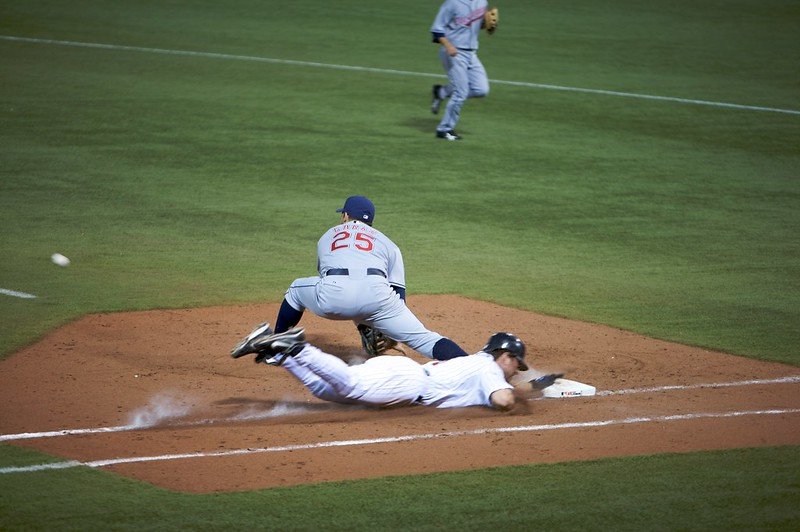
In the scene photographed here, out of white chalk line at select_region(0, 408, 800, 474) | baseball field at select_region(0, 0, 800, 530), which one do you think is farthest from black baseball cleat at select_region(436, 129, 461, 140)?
white chalk line at select_region(0, 408, 800, 474)

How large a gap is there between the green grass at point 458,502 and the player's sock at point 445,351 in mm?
1726

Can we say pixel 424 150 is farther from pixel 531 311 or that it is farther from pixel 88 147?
pixel 531 311

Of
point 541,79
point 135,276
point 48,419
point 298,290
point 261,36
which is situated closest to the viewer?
point 48,419

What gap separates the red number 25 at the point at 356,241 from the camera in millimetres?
8328

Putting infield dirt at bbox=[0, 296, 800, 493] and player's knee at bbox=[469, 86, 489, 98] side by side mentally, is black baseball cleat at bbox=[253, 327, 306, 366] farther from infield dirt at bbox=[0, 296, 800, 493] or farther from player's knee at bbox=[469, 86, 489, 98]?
player's knee at bbox=[469, 86, 489, 98]

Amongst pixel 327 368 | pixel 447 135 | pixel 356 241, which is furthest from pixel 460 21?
pixel 327 368

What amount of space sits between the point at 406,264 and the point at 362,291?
3.65m

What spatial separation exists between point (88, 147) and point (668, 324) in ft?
29.8

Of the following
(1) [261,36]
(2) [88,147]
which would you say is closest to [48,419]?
(2) [88,147]

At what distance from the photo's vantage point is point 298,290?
840cm

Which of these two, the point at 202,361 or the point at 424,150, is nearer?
the point at 202,361

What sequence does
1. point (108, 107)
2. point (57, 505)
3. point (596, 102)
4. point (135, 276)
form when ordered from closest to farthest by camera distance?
point (57, 505)
point (135, 276)
point (108, 107)
point (596, 102)

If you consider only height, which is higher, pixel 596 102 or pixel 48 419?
pixel 596 102

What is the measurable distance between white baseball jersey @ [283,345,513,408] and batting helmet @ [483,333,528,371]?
0.21 feet
